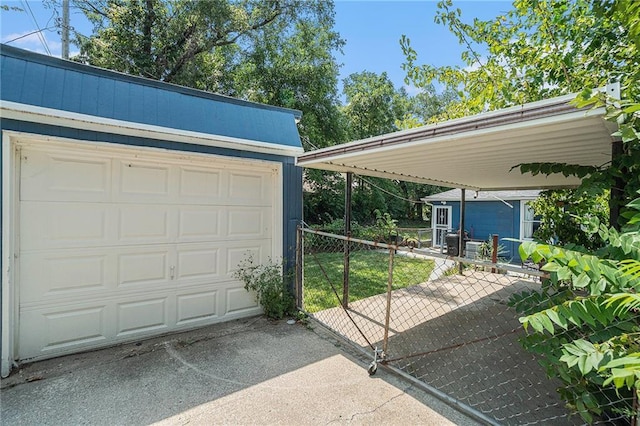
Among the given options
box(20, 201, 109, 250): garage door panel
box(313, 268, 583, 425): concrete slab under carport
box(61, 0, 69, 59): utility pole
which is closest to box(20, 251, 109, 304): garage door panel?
box(20, 201, 109, 250): garage door panel

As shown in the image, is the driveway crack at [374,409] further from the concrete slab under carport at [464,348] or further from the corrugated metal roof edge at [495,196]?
the corrugated metal roof edge at [495,196]

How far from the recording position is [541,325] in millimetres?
1502

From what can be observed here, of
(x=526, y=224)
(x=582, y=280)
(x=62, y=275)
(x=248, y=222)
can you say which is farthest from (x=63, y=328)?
(x=526, y=224)

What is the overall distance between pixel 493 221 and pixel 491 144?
11.5 meters

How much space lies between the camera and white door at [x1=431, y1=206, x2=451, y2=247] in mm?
14336

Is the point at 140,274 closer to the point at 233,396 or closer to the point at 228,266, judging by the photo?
the point at 228,266

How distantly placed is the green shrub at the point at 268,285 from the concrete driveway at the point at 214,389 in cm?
81

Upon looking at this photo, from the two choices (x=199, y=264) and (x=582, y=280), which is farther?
(x=199, y=264)

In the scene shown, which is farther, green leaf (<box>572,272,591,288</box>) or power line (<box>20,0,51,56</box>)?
power line (<box>20,0,51,56</box>)

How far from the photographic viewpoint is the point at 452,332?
4.20 m

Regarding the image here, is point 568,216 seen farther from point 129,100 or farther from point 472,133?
point 129,100

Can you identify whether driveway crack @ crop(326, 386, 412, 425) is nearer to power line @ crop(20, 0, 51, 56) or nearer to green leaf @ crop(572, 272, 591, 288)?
green leaf @ crop(572, 272, 591, 288)

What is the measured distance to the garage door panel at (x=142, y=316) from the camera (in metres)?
3.60

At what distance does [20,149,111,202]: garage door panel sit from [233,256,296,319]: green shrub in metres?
1.95
